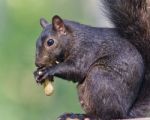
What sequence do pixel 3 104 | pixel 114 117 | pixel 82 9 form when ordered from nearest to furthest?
pixel 114 117 → pixel 3 104 → pixel 82 9

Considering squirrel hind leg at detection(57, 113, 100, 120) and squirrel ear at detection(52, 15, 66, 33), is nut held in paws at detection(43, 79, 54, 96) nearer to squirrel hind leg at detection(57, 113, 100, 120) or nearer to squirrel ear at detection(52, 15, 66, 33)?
squirrel hind leg at detection(57, 113, 100, 120)

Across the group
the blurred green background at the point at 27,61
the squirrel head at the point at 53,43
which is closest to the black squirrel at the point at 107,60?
the squirrel head at the point at 53,43

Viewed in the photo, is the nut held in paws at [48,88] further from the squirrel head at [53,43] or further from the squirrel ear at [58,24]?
the squirrel ear at [58,24]

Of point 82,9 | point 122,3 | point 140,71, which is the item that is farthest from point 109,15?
point 82,9

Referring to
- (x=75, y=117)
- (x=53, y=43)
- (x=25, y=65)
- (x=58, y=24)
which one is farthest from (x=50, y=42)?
(x=25, y=65)

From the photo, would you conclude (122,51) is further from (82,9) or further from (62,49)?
(82,9)

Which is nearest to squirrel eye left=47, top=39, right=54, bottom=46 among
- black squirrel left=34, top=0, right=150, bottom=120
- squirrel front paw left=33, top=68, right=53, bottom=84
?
black squirrel left=34, top=0, right=150, bottom=120

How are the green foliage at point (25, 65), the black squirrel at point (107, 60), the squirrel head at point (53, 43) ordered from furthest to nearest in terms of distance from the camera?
the green foliage at point (25, 65)
the squirrel head at point (53, 43)
the black squirrel at point (107, 60)
